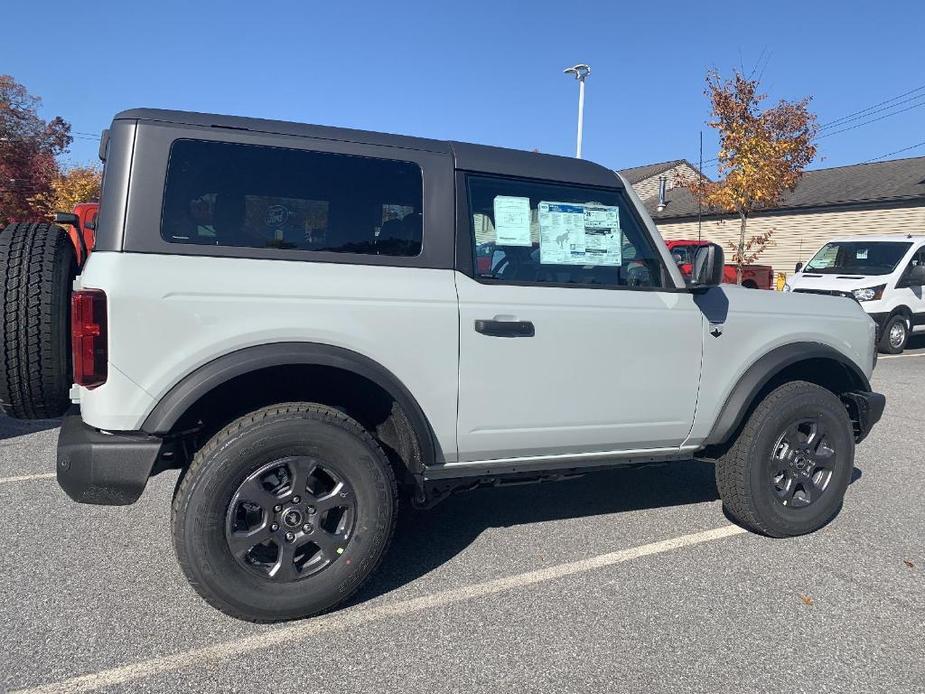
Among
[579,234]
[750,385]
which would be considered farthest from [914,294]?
[579,234]

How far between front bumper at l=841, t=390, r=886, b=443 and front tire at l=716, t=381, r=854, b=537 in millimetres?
179

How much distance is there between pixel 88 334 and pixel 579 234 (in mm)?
2136

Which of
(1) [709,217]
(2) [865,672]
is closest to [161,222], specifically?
(2) [865,672]

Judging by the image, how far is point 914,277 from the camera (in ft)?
37.1

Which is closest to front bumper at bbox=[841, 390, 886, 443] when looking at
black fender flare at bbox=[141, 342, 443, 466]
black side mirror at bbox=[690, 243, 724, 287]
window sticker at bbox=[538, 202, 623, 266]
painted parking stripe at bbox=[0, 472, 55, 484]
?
black side mirror at bbox=[690, 243, 724, 287]

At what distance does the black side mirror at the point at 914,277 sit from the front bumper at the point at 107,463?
1247 centimetres

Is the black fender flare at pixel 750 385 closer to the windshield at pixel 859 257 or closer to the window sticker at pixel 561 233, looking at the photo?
the window sticker at pixel 561 233

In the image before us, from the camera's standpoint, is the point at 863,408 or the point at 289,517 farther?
the point at 863,408

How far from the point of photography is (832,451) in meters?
3.66

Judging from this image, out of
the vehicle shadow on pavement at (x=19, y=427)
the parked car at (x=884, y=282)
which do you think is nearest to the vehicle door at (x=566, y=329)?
the vehicle shadow on pavement at (x=19, y=427)

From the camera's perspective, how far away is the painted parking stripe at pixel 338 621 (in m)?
2.30

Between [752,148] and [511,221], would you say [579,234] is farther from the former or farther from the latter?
[752,148]

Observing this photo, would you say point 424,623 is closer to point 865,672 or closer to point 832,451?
point 865,672

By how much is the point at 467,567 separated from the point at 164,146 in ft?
7.48
